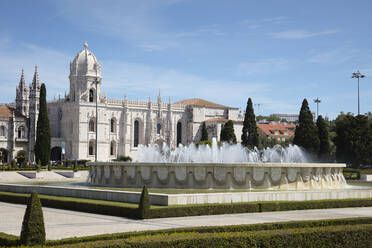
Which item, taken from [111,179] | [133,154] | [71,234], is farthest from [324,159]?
[71,234]

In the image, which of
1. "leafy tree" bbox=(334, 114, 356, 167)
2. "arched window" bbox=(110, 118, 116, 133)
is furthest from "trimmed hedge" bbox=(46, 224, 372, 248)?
"arched window" bbox=(110, 118, 116, 133)

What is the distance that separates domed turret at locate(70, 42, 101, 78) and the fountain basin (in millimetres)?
42069

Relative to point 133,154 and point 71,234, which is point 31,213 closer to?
point 71,234

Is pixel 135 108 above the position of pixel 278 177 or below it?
above

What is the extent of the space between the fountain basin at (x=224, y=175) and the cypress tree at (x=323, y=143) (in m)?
31.9

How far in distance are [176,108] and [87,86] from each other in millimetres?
15124

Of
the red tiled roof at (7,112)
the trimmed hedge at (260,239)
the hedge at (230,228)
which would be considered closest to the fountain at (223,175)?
the hedge at (230,228)

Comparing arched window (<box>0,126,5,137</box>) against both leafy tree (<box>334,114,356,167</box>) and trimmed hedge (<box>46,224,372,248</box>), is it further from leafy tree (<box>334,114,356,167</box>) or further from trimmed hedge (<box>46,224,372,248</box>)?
trimmed hedge (<box>46,224,372,248</box>)

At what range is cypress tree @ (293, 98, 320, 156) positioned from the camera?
50062 millimetres

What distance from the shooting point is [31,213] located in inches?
328

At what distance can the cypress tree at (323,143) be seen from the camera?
5156cm

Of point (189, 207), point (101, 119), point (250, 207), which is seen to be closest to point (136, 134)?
point (101, 119)

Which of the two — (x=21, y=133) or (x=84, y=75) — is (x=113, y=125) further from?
(x=21, y=133)

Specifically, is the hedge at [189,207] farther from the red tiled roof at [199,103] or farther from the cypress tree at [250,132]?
the red tiled roof at [199,103]
